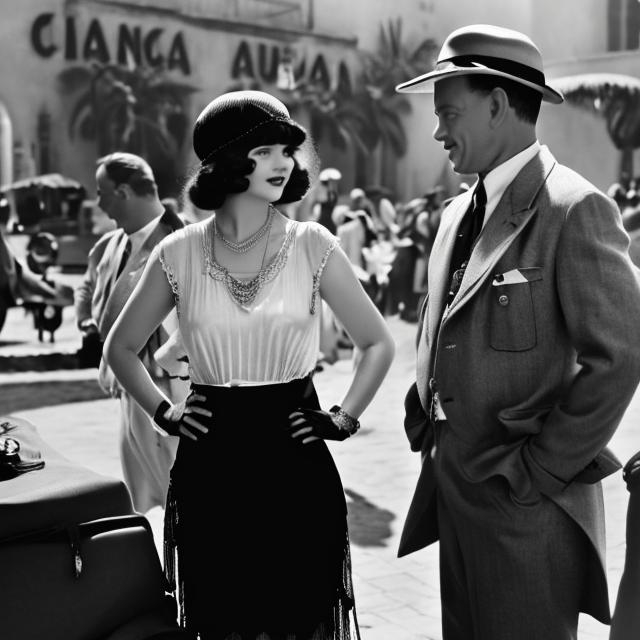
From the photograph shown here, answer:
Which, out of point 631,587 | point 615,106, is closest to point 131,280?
point 631,587

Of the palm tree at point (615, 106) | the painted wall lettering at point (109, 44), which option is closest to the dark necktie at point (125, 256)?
the painted wall lettering at point (109, 44)

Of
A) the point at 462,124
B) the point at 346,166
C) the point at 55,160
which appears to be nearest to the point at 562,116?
the point at 346,166

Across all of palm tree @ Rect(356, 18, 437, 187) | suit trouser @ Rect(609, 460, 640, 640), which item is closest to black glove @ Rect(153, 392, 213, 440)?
suit trouser @ Rect(609, 460, 640, 640)

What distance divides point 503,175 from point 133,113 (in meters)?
9.41

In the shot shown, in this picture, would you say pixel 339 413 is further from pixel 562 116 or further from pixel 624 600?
pixel 562 116

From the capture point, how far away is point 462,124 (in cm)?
229

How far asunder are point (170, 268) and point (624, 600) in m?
1.25

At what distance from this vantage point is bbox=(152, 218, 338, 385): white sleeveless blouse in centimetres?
243

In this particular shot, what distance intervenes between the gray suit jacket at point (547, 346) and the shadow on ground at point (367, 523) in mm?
2542

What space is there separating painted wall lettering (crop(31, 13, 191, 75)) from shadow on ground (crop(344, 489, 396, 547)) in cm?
686

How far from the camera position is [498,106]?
2270 millimetres

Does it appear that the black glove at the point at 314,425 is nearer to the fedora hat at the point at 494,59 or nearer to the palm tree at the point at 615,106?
the fedora hat at the point at 494,59

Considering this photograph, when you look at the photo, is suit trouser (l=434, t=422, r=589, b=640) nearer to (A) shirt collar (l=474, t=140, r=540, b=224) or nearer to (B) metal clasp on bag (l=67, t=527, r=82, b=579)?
(A) shirt collar (l=474, t=140, r=540, b=224)

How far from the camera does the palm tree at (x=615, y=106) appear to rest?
13.5 metres
